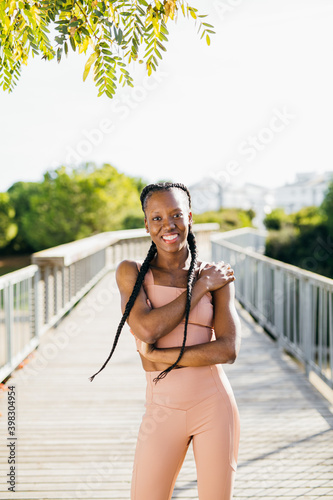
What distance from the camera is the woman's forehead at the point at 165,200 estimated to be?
1.72 metres

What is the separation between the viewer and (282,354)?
589 cm

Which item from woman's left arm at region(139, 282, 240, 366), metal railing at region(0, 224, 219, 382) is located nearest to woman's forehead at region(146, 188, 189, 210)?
woman's left arm at region(139, 282, 240, 366)

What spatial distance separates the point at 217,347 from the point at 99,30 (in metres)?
1.43

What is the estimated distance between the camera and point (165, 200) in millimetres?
1724

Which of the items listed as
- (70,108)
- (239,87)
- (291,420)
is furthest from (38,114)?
(291,420)

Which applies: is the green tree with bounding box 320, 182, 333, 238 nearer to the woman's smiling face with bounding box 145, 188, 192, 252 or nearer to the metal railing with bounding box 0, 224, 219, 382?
the metal railing with bounding box 0, 224, 219, 382

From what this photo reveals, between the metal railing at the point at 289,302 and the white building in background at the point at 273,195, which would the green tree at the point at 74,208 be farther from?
the metal railing at the point at 289,302

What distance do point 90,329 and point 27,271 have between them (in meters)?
1.97

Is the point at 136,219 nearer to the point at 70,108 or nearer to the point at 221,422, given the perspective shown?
the point at 70,108

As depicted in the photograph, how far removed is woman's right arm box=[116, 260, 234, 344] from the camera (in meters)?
1.68

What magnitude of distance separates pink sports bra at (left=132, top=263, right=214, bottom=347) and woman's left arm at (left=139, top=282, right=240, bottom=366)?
0.03m

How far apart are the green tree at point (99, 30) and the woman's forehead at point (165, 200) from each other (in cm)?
63

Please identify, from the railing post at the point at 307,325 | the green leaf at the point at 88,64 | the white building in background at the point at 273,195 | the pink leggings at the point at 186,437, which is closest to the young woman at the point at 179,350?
the pink leggings at the point at 186,437

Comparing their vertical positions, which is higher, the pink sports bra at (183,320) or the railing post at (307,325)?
the pink sports bra at (183,320)
